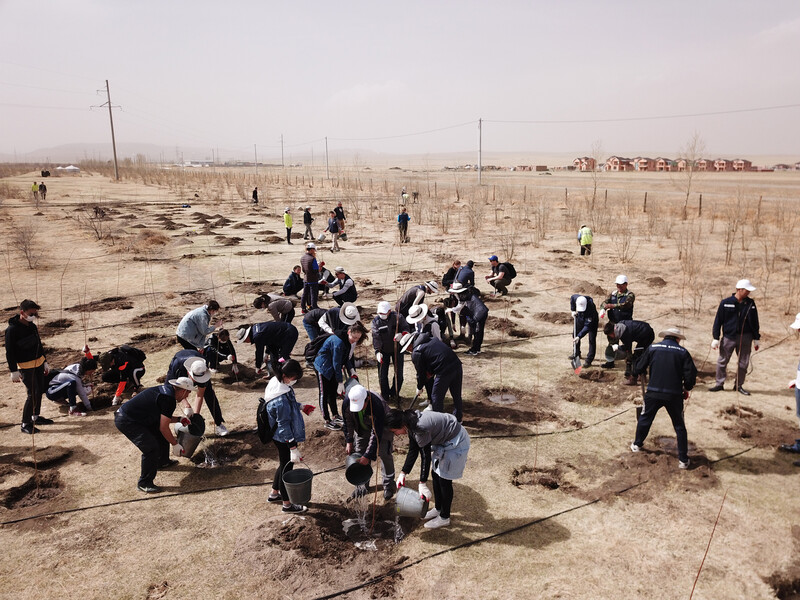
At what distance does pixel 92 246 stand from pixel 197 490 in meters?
20.0

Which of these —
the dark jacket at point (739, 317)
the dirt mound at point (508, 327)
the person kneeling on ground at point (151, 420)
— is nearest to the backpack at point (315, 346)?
the person kneeling on ground at point (151, 420)

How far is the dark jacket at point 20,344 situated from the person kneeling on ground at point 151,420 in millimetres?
2307

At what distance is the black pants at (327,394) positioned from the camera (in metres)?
7.29

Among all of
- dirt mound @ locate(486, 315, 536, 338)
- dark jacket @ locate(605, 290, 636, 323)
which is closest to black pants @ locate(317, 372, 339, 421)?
dark jacket @ locate(605, 290, 636, 323)

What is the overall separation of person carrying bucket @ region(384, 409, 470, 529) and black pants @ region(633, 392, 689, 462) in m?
2.59

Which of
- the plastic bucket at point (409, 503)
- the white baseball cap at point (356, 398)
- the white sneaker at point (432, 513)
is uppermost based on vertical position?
the white baseball cap at point (356, 398)

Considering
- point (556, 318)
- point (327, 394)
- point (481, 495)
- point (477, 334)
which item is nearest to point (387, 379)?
point (327, 394)

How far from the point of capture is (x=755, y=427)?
288 inches

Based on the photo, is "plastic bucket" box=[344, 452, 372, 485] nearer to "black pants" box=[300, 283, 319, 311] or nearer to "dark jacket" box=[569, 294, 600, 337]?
"dark jacket" box=[569, 294, 600, 337]

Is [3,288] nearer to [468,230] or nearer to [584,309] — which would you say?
[584,309]

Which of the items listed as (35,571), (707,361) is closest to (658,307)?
(707,361)

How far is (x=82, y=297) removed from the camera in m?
14.6

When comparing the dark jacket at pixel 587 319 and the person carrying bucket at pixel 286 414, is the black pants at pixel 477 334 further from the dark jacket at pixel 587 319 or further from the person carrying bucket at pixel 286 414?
the person carrying bucket at pixel 286 414

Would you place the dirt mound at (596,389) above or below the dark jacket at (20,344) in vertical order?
below
